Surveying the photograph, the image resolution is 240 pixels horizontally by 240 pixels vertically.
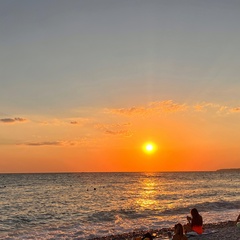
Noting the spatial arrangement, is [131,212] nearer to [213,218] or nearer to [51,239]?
[213,218]

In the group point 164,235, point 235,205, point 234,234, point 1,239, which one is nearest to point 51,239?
point 1,239

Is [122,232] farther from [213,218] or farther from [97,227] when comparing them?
[213,218]

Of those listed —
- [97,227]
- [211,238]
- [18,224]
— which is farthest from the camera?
[18,224]

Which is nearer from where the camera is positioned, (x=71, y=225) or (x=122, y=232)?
(x=122, y=232)

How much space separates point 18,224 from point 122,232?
40.1 feet

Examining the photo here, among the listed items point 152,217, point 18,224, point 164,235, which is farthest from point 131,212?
point 164,235

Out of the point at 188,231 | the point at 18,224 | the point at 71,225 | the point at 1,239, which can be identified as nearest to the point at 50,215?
the point at 18,224

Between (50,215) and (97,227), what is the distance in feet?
39.6

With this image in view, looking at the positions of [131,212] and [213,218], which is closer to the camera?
[213,218]

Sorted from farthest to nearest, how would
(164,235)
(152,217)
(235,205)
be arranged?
(235,205) < (152,217) < (164,235)

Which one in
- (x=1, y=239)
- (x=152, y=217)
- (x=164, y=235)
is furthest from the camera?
(x=152, y=217)

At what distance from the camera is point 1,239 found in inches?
995

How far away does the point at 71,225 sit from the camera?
31.2 meters

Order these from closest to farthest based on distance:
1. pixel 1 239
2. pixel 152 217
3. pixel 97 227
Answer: pixel 1 239 → pixel 97 227 → pixel 152 217
